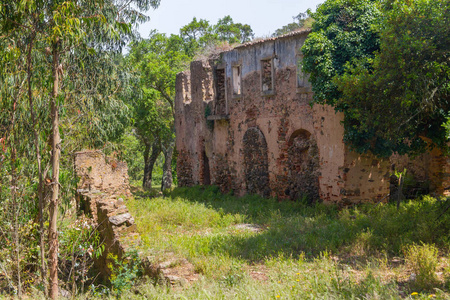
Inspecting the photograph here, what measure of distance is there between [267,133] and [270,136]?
227 mm

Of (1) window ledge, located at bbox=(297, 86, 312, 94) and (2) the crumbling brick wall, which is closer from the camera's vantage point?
(2) the crumbling brick wall

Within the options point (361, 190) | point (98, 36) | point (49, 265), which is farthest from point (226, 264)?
point (361, 190)

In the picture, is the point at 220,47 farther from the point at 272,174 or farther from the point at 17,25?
the point at 17,25

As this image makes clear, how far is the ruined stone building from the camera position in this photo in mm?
13422

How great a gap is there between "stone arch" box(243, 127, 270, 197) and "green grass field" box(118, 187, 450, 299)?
419 centimetres

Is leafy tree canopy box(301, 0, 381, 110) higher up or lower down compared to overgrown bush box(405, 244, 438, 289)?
higher up

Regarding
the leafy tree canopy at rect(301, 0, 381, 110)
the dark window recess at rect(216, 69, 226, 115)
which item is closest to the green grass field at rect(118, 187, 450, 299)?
the leafy tree canopy at rect(301, 0, 381, 110)

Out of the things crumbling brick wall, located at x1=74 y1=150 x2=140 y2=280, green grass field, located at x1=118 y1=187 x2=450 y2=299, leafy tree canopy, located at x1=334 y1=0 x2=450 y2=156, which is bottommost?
green grass field, located at x1=118 y1=187 x2=450 y2=299

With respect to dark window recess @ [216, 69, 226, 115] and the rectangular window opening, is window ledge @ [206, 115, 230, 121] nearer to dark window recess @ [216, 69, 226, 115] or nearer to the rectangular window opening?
dark window recess @ [216, 69, 226, 115]

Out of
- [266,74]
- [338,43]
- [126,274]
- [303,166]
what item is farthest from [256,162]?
[126,274]

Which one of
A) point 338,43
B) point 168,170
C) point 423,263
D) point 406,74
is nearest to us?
point 423,263

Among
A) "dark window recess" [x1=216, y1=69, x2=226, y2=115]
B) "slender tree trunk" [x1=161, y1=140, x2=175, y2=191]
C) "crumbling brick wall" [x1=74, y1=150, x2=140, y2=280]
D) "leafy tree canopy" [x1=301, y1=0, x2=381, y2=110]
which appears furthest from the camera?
"slender tree trunk" [x1=161, y1=140, x2=175, y2=191]

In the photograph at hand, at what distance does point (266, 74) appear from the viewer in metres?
17.6

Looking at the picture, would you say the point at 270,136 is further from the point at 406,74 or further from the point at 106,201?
the point at 406,74
